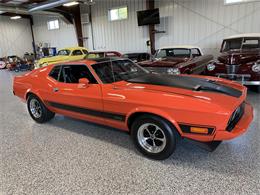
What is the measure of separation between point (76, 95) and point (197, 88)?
69.1 inches

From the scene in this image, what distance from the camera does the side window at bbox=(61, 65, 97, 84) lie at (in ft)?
9.81

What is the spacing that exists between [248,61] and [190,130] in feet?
13.0

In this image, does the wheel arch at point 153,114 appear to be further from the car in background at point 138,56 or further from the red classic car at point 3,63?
the red classic car at point 3,63

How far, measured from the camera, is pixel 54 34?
1631 centimetres

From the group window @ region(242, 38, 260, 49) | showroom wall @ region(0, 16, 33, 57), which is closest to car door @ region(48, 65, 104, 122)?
window @ region(242, 38, 260, 49)

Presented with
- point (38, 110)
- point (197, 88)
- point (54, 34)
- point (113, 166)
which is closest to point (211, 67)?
point (197, 88)

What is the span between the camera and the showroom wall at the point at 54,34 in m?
15.1

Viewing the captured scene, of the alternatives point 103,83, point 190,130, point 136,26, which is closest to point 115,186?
point 190,130

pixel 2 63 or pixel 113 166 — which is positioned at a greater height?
pixel 2 63

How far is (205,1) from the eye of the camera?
911 cm

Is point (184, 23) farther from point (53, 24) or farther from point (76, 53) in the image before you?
point (53, 24)

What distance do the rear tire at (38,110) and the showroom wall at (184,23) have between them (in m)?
8.19

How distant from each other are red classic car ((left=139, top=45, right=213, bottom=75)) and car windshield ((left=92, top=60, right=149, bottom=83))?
74.8 inches

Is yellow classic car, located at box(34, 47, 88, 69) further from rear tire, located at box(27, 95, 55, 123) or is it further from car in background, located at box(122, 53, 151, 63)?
rear tire, located at box(27, 95, 55, 123)
